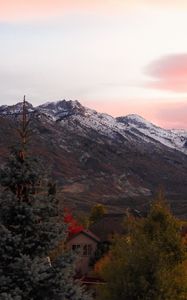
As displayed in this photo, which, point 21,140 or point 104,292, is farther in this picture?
point 104,292

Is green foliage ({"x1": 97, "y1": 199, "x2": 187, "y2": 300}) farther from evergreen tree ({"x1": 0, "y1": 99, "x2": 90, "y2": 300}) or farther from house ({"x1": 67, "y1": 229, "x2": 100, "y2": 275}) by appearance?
house ({"x1": 67, "y1": 229, "x2": 100, "y2": 275})

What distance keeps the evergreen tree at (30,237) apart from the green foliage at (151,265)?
12388mm

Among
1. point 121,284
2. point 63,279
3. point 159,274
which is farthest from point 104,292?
point 63,279

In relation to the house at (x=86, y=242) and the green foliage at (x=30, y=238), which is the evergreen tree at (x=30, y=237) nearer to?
the green foliage at (x=30, y=238)

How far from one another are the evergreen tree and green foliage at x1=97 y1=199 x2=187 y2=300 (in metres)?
12.4

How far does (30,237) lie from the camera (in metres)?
14.3

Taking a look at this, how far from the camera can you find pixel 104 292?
28.6m

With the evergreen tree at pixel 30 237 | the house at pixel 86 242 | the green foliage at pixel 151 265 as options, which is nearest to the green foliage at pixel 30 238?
the evergreen tree at pixel 30 237

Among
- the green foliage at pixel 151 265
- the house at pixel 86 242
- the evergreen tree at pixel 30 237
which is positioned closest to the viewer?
the evergreen tree at pixel 30 237

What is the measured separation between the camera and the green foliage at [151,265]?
26.9 m

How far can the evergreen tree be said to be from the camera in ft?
45.9

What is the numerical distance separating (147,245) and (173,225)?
2.22 m

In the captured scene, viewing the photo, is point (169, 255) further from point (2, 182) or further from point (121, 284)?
point (2, 182)

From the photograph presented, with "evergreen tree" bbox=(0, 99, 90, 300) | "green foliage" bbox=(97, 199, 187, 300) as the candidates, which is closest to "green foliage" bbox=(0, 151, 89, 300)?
"evergreen tree" bbox=(0, 99, 90, 300)
